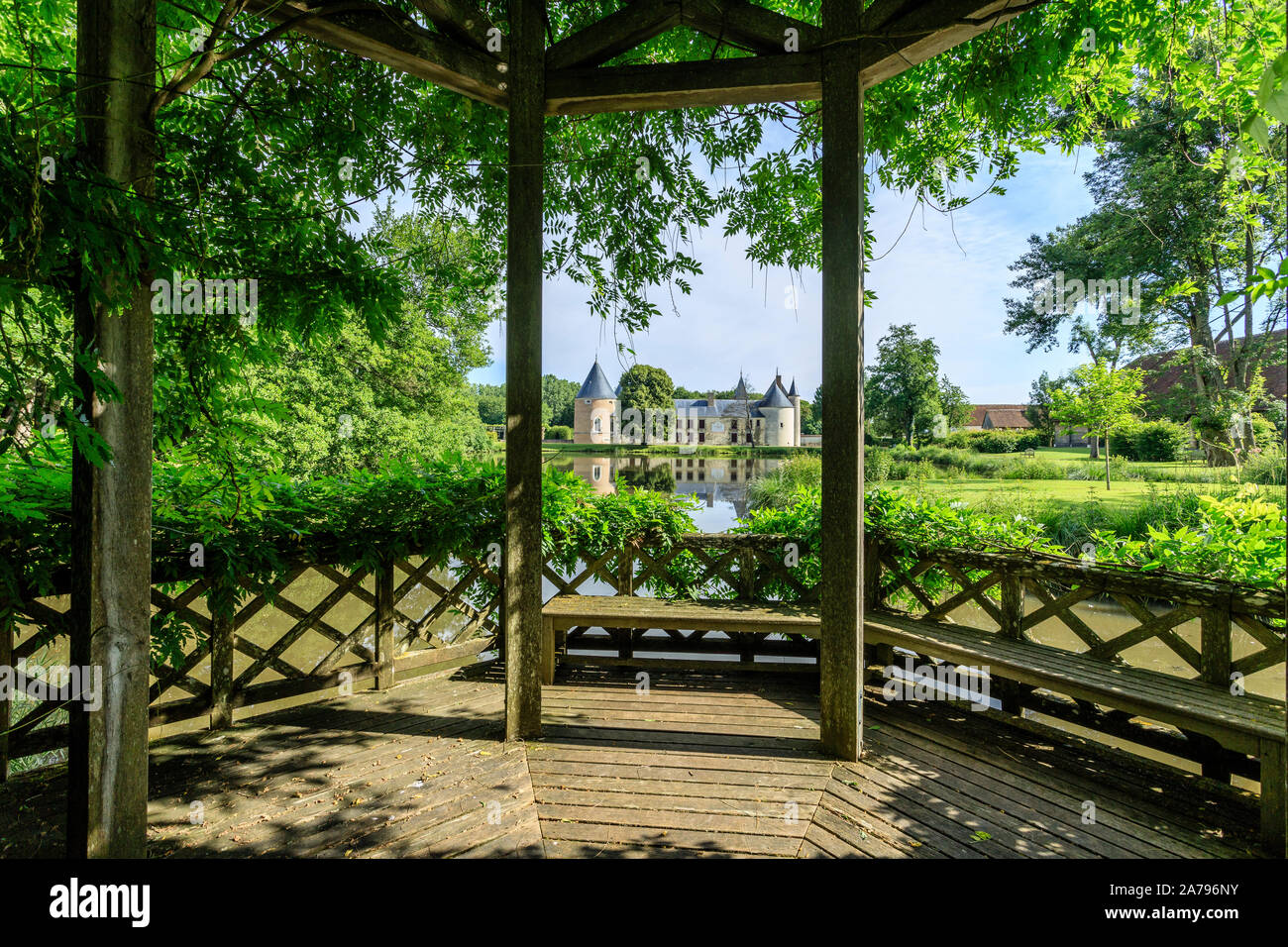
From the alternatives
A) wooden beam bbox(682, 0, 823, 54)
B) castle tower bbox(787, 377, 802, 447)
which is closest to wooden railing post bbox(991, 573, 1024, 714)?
wooden beam bbox(682, 0, 823, 54)

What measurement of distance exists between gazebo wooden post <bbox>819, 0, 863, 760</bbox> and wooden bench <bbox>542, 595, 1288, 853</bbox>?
34.9 inches

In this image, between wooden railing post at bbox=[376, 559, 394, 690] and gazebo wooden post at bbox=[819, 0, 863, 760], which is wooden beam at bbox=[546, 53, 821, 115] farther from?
→ wooden railing post at bbox=[376, 559, 394, 690]

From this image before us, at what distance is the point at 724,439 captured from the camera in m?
51.8

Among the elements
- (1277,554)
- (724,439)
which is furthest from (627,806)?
(724,439)

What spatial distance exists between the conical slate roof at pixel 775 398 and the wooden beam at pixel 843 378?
47916 mm

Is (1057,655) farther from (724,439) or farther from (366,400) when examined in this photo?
(724,439)

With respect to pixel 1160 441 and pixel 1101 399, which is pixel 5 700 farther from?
pixel 1101 399

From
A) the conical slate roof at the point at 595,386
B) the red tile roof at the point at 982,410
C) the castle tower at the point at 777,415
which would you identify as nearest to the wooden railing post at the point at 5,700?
the conical slate roof at the point at 595,386

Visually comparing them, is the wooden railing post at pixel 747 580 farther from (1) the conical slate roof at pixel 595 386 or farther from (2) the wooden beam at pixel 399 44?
(1) the conical slate roof at pixel 595 386

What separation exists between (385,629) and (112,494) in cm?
251

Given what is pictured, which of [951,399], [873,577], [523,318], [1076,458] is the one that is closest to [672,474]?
[873,577]

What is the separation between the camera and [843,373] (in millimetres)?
3131

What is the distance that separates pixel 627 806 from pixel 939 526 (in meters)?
3.37

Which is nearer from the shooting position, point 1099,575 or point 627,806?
point 627,806
